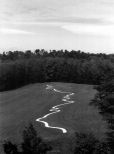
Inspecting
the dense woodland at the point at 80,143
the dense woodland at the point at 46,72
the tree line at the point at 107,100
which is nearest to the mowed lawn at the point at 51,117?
the tree line at the point at 107,100

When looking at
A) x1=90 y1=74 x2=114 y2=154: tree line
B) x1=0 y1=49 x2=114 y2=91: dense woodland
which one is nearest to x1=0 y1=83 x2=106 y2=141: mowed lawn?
x1=90 y1=74 x2=114 y2=154: tree line

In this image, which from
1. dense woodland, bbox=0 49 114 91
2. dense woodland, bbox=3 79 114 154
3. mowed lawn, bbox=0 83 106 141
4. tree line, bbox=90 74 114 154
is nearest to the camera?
dense woodland, bbox=3 79 114 154

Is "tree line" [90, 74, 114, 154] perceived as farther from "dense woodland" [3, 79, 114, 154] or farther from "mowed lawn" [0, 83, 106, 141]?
"mowed lawn" [0, 83, 106, 141]

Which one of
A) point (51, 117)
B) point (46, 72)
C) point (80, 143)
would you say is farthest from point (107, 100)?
point (46, 72)

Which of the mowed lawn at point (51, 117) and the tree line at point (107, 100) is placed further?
the mowed lawn at point (51, 117)

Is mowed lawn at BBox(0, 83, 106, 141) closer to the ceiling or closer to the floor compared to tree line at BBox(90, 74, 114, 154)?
closer to the floor

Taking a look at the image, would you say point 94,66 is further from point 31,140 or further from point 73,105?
point 31,140

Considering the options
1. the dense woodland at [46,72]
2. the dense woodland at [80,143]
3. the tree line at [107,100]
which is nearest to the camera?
the dense woodland at [80,143]

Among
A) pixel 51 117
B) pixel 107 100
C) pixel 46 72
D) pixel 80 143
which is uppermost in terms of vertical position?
pixel 107 100

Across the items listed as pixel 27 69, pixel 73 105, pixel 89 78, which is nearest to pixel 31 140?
pixel 73 105

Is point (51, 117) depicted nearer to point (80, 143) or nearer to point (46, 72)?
point (80, 143)

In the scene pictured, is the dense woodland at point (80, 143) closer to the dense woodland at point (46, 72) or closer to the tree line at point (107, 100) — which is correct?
the tree line at point (107, 100)
